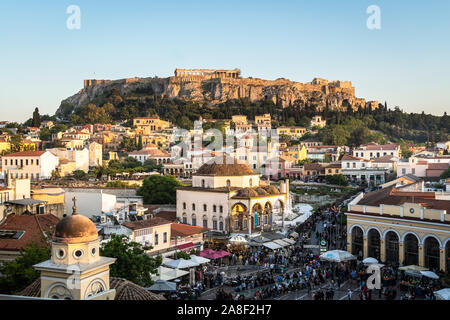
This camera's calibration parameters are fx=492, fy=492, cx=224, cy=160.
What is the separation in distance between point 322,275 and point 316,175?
54.7m

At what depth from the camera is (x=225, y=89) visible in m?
139

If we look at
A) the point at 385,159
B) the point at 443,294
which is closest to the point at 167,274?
the point at 443,294

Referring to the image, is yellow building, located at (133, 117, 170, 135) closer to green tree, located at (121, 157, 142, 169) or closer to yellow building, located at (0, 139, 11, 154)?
green tree, located at (121, 157, 142, 169)

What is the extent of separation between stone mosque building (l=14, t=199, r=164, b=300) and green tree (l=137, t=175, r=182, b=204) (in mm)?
34351

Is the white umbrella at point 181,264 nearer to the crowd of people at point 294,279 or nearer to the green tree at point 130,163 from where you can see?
the crowd of people at point 294,279

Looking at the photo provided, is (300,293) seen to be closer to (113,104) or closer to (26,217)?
(26,217)

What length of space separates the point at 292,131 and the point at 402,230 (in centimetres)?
8418

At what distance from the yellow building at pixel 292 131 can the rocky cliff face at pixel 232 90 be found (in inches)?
965

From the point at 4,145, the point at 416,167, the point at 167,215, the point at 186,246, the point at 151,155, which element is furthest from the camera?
the point at 151,155

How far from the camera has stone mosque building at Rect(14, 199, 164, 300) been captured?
11922mm

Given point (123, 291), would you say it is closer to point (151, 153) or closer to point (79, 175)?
point (79, 175)

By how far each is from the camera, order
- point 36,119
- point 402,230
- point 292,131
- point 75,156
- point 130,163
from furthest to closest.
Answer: point 292,131, point 36,119, point 130,163, point 75,156, point 402,230

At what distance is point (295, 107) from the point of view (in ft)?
416
